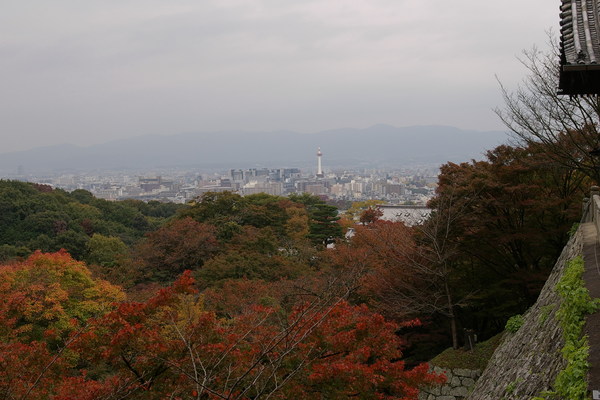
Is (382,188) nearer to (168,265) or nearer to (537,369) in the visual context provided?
(168,265)

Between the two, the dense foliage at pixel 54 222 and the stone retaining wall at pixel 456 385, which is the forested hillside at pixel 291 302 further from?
the dense foliage at pixel 54 222

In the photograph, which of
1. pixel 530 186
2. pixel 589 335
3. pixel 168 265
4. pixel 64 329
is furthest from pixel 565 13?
pixel 168 265

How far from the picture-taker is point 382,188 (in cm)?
13175

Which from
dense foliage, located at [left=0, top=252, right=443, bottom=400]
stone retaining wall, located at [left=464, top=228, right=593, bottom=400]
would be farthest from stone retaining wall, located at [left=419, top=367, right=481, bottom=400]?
dense foliage, located at [left=0, top=252, right=443, bottom=400]

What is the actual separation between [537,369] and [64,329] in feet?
35.2

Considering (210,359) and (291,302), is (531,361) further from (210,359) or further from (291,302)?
(291,302)

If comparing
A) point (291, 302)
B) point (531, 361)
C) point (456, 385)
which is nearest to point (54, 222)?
point (291, 302)

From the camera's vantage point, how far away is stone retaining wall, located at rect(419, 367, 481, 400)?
347 inches

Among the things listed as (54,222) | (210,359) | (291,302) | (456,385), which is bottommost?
(456,385)

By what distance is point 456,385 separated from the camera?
8961 mm

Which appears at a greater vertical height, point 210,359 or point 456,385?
point 210,359

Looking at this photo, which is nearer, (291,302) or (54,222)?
(291,302)

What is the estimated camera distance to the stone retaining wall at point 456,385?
8.81 metres

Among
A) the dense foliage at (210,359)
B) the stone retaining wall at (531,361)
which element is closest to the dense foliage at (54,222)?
the dense foliage at (210,359)
